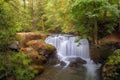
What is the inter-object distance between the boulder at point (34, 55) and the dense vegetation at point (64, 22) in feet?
6.37

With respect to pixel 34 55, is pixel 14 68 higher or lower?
higher

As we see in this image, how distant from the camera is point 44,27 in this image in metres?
27.6

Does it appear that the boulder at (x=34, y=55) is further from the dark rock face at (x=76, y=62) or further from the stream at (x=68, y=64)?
the dark rock face at (x=76, y=62)

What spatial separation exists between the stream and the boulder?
763 millimetres

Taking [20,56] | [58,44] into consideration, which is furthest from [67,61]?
[20,56]

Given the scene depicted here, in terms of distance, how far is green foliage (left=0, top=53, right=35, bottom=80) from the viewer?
7.91m

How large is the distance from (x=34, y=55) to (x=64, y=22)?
3710mm

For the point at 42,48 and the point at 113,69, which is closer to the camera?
the point at 113,69

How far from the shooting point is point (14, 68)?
8.13 metres

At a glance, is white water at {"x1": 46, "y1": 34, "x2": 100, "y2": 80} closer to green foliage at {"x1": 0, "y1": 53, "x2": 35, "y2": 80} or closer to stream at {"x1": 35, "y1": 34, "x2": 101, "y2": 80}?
stream at {"x1": 35, "y1": 34, "x2": 101, "y2": 80}

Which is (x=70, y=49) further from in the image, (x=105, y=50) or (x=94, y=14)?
(x=94, y=14)

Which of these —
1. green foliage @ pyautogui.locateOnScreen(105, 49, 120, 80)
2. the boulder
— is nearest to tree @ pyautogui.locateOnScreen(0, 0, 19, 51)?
green foliage @ pyautogui.locateOnScreen(105, 49, 120, 80)

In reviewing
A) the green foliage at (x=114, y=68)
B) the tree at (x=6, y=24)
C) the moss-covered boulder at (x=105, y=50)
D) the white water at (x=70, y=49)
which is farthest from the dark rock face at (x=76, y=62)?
the tree at (x=6, y=24)

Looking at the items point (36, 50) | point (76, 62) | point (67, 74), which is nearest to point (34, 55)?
point (36, 50)
